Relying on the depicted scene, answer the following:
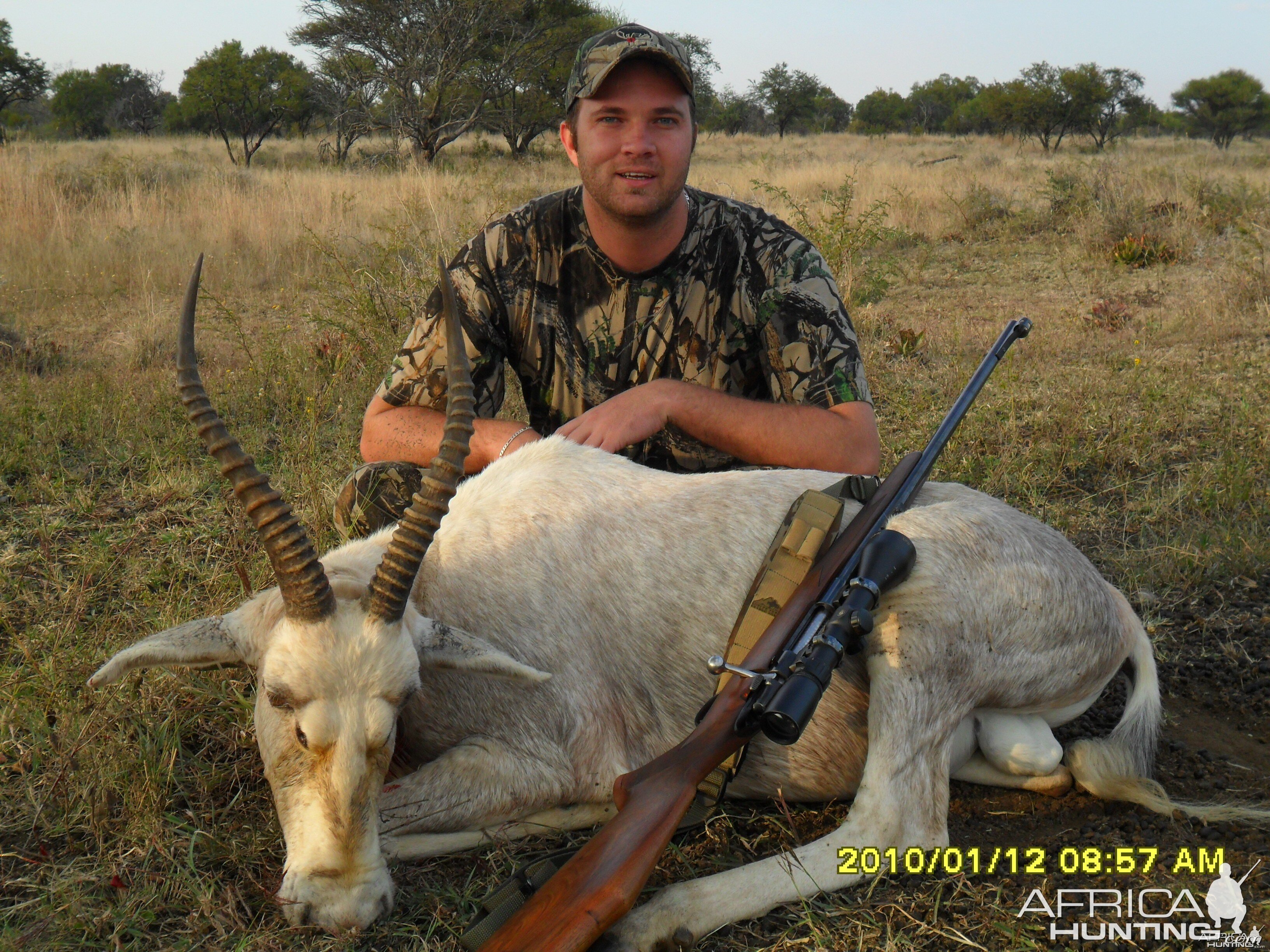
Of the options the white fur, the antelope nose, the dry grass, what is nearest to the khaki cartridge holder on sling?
the white fur

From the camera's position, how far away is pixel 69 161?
1608 centimetres

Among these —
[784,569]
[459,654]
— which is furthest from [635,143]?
[459,654]

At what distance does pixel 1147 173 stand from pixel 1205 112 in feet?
104

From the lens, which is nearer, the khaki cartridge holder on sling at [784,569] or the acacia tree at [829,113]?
the khaki cartridge holder on sling at [784,569]

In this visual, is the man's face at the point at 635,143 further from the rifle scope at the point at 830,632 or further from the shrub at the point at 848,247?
the shrub at the point at 848,247

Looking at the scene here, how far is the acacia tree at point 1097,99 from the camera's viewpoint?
104 feet

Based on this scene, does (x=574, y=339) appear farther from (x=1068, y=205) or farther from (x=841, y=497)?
(x=1068, y=205)

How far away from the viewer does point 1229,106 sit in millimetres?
39562

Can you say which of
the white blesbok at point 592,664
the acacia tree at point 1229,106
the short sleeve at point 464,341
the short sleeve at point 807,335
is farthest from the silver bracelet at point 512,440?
the acacia tree at point 1229,106

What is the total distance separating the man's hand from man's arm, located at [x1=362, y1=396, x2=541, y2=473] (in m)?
0.27

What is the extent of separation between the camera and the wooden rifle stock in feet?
7.01

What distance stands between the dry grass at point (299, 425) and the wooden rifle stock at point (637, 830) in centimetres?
48

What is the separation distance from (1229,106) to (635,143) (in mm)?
44333

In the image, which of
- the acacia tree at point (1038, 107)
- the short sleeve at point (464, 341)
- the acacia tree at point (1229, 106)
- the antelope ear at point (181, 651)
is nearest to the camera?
the antelope ear at point (181, 651)
